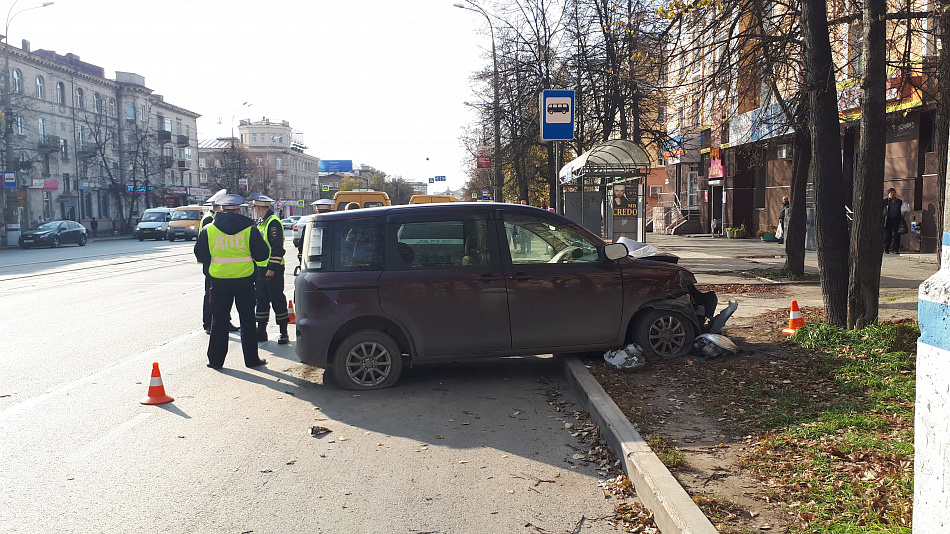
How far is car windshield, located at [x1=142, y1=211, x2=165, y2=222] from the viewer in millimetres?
47188

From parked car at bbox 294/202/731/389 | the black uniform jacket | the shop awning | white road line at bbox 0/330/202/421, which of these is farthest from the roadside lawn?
the shop awning

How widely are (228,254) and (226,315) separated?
685 millimetres

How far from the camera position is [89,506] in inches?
172

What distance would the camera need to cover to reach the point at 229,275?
27.1 ft

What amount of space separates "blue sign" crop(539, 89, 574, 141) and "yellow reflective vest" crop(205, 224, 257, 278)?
227 inches

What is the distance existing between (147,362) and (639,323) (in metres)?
5.56

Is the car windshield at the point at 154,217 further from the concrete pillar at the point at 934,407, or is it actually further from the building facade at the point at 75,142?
Answer: the concrete pillar at the point at 934,407

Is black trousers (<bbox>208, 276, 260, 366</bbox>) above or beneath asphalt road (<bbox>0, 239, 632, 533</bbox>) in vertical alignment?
above

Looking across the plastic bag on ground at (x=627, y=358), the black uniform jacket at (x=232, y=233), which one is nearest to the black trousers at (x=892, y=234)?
the plastic bag on ground at (x=627, y=358)

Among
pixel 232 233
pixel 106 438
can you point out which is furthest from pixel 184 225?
pixel 106 438

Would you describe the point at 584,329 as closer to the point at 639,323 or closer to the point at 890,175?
the point at 639,323

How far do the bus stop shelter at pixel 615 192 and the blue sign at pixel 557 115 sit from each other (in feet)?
20.2

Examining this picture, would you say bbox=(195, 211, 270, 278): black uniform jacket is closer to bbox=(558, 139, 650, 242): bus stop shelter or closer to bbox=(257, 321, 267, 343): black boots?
bbox=(257, 321, 267, 343): black boots

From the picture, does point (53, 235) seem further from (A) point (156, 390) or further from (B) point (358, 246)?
(B) point (358, 246)
